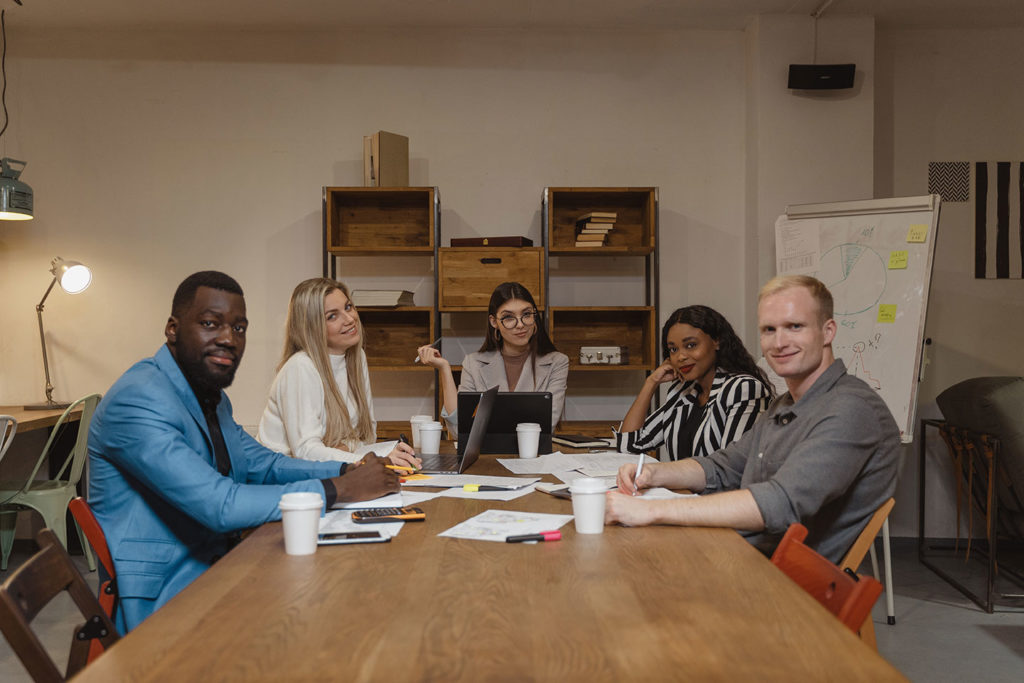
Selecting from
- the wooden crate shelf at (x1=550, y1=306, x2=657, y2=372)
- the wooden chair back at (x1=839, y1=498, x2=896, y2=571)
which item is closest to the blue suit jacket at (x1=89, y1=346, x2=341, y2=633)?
the wooden chair back at (x1=839, y1=498, x2=896, y2=571)

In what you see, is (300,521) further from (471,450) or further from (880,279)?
(880,279)

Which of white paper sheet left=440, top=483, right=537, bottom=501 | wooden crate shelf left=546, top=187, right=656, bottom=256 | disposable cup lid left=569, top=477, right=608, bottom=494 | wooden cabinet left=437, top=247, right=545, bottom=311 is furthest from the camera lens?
wooden crate shelf left=546, top=187, right=656, bottom=256

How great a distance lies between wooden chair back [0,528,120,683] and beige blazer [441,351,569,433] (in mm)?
2276

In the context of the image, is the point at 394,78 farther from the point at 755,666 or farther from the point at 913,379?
the point at 755,666

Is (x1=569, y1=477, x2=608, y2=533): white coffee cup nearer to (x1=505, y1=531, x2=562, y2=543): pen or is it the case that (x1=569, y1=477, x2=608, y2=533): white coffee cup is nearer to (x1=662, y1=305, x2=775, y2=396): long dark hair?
(x1=505, y1=531, x2=562, y2=543): pen

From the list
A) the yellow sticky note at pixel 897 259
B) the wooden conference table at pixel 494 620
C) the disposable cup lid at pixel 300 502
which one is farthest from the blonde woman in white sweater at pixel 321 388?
the yellow sticky note at pixel 897 259

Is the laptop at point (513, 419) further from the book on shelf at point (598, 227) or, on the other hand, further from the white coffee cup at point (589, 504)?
the book on shelf at point (598, 227)

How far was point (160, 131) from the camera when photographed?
4711 millimetres

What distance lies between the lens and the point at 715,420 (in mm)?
2770

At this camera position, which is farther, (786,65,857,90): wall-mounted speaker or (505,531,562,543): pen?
(786,65,857,90): wall-mounted speaker

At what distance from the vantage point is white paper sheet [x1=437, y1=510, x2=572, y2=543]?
1.62 metres

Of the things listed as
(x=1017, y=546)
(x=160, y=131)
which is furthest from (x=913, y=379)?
(x=160, y=131)

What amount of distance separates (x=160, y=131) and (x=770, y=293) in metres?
4.01

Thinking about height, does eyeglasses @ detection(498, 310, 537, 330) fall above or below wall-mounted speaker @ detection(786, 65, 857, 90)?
below
